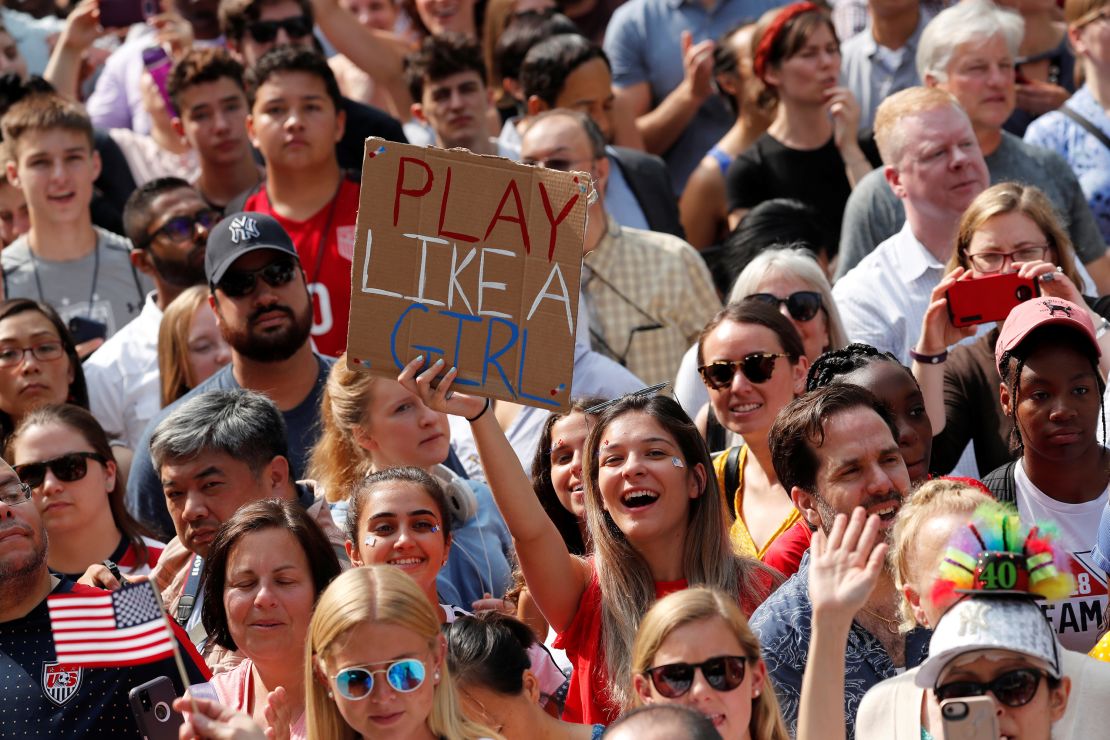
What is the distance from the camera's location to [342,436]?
6.54 m

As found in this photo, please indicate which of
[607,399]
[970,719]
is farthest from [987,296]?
[970,719]

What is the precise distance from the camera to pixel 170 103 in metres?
9.48

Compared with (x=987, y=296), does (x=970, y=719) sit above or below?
above

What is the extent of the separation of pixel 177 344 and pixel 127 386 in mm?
459

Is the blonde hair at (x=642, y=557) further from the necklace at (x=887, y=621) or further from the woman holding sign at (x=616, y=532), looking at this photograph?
Answer: the necklace at (x=887, y=621)

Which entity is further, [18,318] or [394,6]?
[394,6]

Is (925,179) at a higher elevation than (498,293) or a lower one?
lower

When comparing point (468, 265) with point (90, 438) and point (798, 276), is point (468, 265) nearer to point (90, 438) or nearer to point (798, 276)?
point (798, 276)

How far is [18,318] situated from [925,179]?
366 centimetres

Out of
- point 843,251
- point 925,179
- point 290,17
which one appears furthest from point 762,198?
point 290,17

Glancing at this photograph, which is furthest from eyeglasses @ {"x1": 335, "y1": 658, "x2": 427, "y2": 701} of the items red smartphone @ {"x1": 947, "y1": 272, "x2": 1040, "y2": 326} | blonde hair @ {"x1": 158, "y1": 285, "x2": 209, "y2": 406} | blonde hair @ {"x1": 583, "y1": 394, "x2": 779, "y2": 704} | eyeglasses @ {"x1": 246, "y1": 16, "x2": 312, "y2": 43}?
eyeglasses @ {"x1": 246, "y1": 16, "x2": 312, "y2": 43}

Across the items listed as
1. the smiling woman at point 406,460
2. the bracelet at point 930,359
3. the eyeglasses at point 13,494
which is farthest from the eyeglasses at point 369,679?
the bracelet at point 930,359

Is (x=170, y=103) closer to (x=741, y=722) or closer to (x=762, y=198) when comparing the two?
(x=762, y=198)

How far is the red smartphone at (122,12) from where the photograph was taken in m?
10.1
